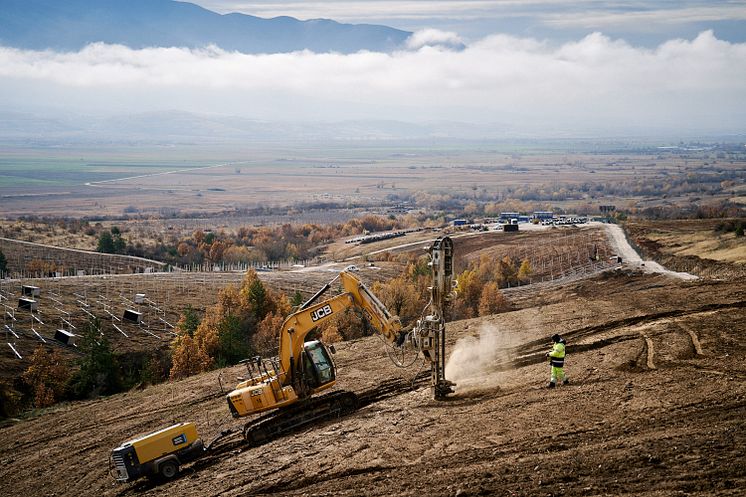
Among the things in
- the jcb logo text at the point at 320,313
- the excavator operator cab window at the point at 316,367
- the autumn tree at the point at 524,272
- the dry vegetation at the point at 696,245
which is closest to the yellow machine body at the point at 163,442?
the excavator operator cab window at the point at 316,367

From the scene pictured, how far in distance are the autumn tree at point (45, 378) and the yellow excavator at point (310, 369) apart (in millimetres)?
21871

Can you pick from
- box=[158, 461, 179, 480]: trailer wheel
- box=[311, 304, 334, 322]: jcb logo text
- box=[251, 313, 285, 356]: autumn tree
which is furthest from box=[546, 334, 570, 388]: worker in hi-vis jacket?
box=[251, 313, 285, 356]: autumn tree

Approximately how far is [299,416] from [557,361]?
8240 millimetres

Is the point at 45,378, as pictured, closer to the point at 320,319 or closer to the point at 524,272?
the point at 320,319

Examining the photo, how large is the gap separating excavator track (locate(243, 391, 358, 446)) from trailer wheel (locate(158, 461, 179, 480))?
229 centimetres

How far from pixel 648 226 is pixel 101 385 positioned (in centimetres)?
6507

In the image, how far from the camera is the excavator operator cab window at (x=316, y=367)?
24406 millimetres

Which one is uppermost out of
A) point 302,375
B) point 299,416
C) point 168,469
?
point 302,375

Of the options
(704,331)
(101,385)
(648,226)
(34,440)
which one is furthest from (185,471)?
(648,226)

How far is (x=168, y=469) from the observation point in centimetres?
2266

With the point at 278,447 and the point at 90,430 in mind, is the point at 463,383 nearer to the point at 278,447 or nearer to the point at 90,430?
the point at 278,447

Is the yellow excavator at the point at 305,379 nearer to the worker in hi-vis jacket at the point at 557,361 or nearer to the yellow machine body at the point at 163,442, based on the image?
the yellow machine body at the point at 163,442

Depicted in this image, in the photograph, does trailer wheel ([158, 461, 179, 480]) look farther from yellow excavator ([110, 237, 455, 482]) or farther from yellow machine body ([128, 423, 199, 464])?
yellow machine body ([128, 423, 199, 464])

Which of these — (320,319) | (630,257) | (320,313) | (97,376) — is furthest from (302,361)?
(630,257)
